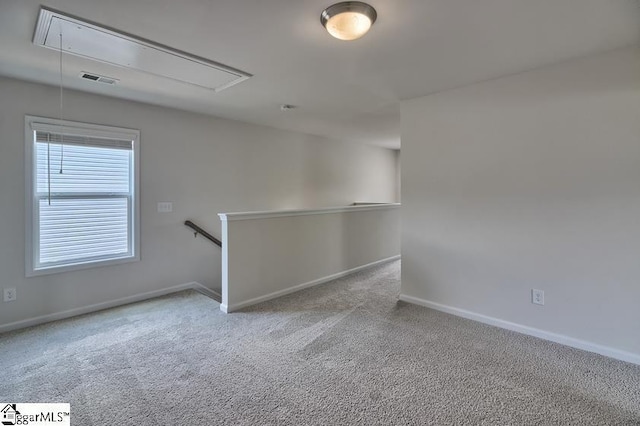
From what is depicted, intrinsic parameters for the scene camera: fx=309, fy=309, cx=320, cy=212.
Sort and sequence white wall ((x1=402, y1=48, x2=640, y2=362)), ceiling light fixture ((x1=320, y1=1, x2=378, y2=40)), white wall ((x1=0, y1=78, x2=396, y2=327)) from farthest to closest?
white wall ((x1=0, y1=78, x2=396, y2=327))
white wall ((x1=402, y1=48, x2=640, y2=362))
ceiling light fixture ((x1=320, y1=1, x2=378, y2=40))

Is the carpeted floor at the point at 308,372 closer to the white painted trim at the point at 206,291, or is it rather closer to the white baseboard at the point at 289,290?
the white baseboard at the point at 289,290

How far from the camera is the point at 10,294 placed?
2.87 meters

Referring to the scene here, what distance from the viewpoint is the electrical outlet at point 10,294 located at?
2.84 metres

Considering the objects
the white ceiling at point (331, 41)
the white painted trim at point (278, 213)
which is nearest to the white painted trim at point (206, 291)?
the white painted trim at point (278, 213)

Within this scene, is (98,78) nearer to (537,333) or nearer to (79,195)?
(79,195)

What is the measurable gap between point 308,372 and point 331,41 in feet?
Result: 7.59

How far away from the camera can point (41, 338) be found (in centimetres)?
268

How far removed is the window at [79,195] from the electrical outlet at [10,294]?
186mm

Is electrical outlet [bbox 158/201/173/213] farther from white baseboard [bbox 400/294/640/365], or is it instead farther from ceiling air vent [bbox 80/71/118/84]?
white baseboard [bbox 400/294/640/365]

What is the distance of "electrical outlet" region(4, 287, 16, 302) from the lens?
2.84 metres

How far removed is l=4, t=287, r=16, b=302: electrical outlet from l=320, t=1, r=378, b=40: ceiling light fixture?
11.7 feet

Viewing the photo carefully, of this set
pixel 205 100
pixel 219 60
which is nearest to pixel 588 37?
pixel 219 60

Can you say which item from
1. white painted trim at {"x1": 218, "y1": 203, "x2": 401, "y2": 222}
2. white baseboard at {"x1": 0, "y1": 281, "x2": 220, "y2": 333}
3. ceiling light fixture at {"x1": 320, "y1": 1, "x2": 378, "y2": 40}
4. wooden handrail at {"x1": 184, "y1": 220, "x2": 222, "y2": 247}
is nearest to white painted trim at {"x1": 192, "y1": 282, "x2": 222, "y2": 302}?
white baseboard at {"x1": 0, "y1": 281, "x2": 220, "y2": 333}

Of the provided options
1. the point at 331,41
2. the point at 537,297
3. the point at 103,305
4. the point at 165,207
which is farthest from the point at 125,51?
the point at 537,297
